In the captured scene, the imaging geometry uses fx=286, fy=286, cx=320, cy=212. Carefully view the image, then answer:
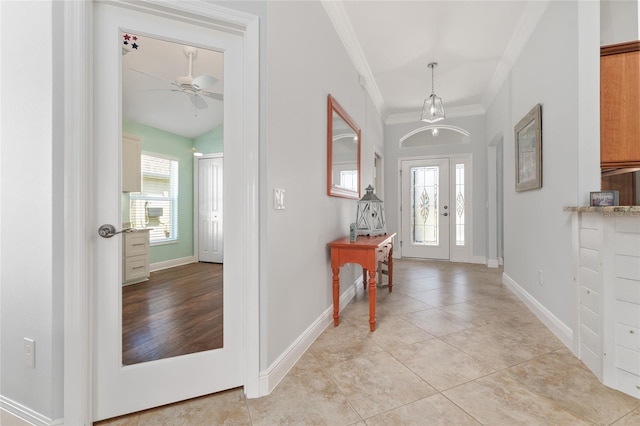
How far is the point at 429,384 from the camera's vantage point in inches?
62.5

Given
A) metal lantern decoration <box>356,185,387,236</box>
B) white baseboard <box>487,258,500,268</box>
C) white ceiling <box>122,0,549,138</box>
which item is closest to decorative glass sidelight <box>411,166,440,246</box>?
white baseboard <box>487,258,500,268</box>

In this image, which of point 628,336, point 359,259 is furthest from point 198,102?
point 628,336

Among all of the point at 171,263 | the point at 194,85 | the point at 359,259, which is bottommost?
the point at 359,259

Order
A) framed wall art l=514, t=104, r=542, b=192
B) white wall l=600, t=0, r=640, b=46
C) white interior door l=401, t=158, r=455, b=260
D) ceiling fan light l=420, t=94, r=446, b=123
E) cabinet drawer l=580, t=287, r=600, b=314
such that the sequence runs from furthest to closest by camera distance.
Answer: white interior door l=401, t=158, r=455, b=260 → ceiling fan light l=420, t=94, r=446, b=123 → framed wall art l=514, t=104, r=542, b=192 → white wall l=600, t=0, r=640, b=46 → cabinet drawer l=580, t=287, r=600, b=314

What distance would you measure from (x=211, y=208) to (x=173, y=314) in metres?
0.59

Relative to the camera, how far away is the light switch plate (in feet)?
5.36

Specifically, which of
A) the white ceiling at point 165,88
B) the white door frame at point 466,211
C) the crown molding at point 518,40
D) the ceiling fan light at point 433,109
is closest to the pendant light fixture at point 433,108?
the ceiling fan light at point 433,109

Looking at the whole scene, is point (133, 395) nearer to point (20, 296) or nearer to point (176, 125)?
point (20, 296)

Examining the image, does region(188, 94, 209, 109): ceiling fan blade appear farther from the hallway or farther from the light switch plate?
the hallway

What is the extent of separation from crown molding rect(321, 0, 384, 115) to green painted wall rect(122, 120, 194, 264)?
1775 millimetres

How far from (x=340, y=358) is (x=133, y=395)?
115 cm

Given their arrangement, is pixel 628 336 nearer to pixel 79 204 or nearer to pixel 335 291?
Answer: pixel 335 291

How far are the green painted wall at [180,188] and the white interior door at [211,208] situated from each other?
53 millimetres

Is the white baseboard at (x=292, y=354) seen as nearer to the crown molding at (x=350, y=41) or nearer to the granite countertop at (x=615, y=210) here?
the granite countertop at (x=615, y=210)
